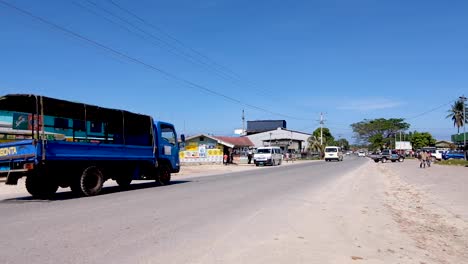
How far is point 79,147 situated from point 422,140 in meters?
129

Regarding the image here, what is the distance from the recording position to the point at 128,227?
8430mm

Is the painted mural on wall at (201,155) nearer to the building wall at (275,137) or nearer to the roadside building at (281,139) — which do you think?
the roadside building at (281,139)

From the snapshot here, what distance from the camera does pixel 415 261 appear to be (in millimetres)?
6285

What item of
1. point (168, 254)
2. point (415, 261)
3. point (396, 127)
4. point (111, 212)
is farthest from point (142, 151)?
point (396, 127)

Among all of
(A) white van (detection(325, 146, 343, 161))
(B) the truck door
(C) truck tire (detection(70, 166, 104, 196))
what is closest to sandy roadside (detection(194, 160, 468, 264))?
(C) truck tire (detection(70, 166, 104, 196))

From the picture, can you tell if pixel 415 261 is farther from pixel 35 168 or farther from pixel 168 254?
pixel 35 168

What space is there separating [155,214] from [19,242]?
11.8 feet

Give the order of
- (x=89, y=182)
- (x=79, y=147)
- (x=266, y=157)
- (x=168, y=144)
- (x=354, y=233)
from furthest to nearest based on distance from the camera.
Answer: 1. (x=266, y=157)
2. (x=168, y=144)
3. (x=89, y=182)
4. (x=79, y=147)
5. (x=354, y=233)

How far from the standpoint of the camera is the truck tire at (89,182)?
14344 millimetres

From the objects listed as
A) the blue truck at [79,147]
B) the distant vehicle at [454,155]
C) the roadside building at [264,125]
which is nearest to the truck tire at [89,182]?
the blue truck at [79,147]

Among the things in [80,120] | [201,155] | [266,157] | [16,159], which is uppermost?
[80,120]

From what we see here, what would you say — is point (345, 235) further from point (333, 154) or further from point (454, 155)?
point (454, 155)

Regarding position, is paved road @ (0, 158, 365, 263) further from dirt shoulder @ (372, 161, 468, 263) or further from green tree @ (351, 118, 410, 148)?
green tree @ (351, 118, 410, 148)

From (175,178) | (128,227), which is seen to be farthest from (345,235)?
(175,178)
